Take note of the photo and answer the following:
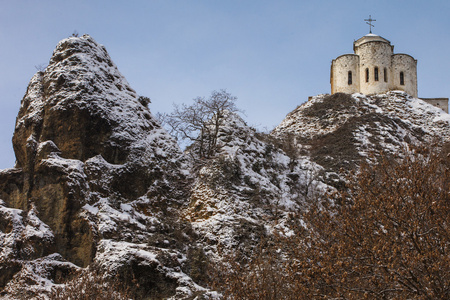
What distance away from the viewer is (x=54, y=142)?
23797 millimetres

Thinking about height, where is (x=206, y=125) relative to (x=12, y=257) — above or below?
above

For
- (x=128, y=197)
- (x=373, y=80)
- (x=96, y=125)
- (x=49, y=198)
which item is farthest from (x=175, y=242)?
(x=373, y=80)

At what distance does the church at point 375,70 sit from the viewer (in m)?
44.8

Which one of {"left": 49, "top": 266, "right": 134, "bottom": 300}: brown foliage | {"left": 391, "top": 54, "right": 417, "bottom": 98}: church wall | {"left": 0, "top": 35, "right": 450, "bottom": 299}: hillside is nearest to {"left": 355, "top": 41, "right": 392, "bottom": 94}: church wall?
{"left": 391, "top": 54, "right": 417, "bottom": 98}: church wall

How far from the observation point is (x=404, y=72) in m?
45.0

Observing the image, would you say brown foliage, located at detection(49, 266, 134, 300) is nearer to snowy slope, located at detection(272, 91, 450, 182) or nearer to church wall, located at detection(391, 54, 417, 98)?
snowy slope, located at detection(272, 91, 450, 182)

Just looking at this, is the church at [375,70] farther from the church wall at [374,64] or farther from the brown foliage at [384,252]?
the brown foliage at [384,252]

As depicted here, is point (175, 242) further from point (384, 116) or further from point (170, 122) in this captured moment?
point (384, 116)

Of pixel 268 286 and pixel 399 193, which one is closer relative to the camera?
pixel 399 193

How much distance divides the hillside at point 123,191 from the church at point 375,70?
50.1 feet

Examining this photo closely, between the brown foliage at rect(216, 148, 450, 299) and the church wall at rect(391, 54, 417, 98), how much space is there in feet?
108

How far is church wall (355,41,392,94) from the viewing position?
44688 mm

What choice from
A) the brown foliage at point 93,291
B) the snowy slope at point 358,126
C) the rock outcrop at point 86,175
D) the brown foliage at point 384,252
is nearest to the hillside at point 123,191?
the rock outcrop at point 86,175

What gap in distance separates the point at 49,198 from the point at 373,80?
32.2 metres
